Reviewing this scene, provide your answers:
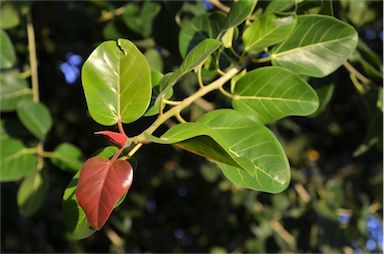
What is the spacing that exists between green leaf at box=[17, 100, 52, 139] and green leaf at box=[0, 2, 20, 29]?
201mm

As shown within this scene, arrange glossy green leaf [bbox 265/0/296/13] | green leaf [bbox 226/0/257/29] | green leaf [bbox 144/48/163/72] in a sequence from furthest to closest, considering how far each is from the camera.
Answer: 1. green leaf [bbox 144/48/163/72]
2. glossy green leaf [bbox 265/0/296/13]
3. green leaf [bbox 226/0/257/29]

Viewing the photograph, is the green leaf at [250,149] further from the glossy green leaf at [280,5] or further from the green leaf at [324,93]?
the green leaf at [324,93]

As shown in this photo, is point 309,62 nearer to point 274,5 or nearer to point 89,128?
point 274,5

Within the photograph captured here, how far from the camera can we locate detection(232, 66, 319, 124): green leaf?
100cm

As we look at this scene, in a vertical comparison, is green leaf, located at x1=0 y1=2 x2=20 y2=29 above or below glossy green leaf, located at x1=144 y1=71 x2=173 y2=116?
below

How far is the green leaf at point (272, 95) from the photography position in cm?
100

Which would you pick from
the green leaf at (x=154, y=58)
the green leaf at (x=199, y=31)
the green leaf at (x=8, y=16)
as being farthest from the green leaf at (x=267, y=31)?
the green leaf at (x=8, y=16)

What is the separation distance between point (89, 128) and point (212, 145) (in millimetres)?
1591

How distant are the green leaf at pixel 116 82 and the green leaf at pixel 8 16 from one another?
31.9 inches

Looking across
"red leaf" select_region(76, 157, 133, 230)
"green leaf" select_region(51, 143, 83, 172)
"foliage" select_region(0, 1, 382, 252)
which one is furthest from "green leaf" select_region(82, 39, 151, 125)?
"green leaf" select_region(51, 143, 83, 172)

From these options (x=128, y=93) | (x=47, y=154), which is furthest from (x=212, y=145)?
(x=47, y=154)

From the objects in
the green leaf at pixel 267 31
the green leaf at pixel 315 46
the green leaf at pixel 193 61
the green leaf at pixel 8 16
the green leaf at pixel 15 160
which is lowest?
the green leaf at pixel 15 160

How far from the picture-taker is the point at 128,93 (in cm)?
82

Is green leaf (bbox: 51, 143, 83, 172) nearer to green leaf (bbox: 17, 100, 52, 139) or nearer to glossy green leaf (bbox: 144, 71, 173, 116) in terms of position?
green leaf (bbox: 17, 100, 52, 139)
